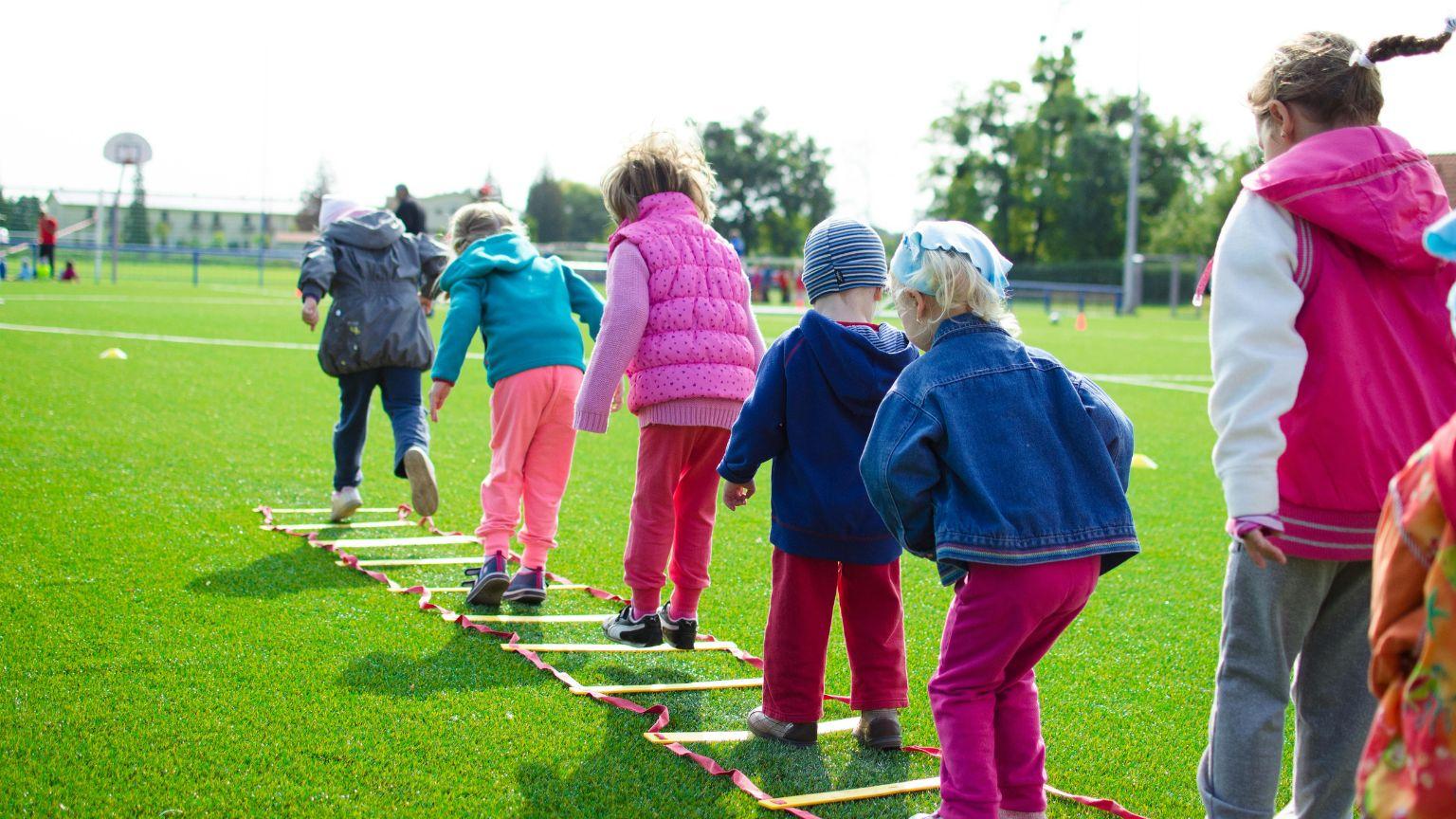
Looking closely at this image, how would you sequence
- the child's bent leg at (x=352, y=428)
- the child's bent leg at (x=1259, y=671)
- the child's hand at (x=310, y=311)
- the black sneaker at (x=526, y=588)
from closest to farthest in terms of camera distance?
the child's bent leg at (x=1259, y=671)
the black sneaker at (x=526, y=588)
the child's hand at (x=310, y=311)
the child's bent leg at (x=352, y=428)

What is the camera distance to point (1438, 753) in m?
1.55

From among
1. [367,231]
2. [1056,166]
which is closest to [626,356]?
[367,231]

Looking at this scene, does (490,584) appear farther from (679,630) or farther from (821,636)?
(821,636)

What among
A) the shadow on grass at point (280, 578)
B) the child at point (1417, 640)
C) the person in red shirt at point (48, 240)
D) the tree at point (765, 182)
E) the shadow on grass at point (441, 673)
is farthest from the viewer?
the tree at point (765, 182)

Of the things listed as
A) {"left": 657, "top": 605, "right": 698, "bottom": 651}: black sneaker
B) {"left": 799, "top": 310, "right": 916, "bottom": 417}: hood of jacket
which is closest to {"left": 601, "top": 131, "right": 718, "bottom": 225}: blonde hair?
{"left": 799, "top": 310, "right": 916, "bottom": 417}: hood of jacket

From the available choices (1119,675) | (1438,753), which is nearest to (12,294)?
(1119,675)

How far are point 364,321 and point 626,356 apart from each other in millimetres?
2411

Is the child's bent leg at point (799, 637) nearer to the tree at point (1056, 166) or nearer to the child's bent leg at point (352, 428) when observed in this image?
the child's bent leg at point (352, 428)

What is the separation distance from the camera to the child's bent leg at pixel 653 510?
441 cm

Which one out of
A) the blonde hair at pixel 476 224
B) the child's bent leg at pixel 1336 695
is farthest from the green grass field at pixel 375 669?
the blonde hair at pixel 476 224

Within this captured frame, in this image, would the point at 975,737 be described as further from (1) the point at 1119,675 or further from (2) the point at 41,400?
(2) the point at 41,400

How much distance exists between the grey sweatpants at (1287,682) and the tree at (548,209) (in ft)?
310

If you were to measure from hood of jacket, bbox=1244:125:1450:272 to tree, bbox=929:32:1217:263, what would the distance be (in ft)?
213

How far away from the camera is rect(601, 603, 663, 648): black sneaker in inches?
173
